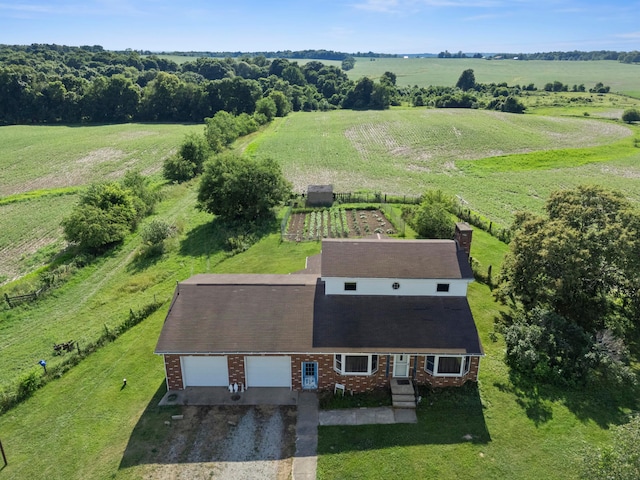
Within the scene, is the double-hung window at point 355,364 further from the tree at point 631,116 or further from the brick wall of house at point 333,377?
the tree at point 631,116

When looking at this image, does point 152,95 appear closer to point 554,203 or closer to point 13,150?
point 13,150

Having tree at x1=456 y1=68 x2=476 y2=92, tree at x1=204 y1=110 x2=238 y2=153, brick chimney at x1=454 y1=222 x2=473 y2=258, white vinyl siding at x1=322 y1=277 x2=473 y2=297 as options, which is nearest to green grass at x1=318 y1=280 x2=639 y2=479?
white vinyl siding at x1=322 y1=277 x2=473 y2=297

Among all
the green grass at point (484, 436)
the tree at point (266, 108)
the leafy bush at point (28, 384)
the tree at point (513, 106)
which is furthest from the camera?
the tree at point (513, 106)

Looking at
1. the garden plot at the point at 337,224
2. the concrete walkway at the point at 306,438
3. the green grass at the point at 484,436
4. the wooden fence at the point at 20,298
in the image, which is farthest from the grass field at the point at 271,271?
the garden plot at the point at 337,224

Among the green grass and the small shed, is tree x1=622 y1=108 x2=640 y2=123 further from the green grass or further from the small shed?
the green grass

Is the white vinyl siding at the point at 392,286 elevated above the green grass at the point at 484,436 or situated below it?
above

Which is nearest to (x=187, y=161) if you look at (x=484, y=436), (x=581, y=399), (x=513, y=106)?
(x=484, y=436)

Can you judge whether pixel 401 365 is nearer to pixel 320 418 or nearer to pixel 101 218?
pixel 320 418

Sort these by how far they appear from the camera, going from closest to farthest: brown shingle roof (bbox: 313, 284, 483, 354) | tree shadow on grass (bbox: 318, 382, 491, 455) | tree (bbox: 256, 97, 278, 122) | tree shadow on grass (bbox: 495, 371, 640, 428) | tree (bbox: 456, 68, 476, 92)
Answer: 1. tree shadow on grass (bbox: 318, 382, 491, 455)
2. tree shadow on grass (bbox: 495, 371, 640, 428)
3. brown shingle roof (bbox: 313, 284, 483, 354)
4. tree (bbox: 256, 97, 278, 122)
5. tree (bbox: 456, 68, 476, 92)
